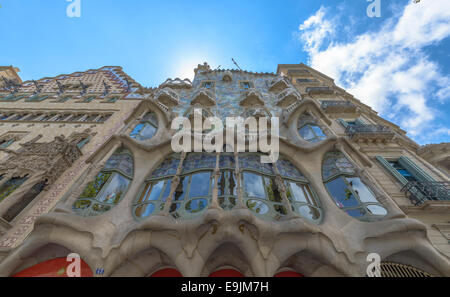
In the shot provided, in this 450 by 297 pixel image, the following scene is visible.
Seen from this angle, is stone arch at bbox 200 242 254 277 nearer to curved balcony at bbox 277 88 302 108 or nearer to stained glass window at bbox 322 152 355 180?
stained glass window at bbox 322 152 355 180

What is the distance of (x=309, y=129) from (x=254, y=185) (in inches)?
249

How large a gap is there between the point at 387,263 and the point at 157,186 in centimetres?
979

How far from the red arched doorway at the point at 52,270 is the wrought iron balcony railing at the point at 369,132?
15.6m

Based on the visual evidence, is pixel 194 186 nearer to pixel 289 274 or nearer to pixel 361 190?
pixel 289 274

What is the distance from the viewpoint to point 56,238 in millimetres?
5898

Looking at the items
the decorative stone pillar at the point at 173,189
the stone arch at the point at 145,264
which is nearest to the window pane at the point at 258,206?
the decorative stone pillar at the point at 173,189

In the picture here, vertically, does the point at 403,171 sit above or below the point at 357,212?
above

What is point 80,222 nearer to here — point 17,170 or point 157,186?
point 157,186

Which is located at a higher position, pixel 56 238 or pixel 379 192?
pixel 379 192

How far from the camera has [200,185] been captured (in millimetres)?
7867

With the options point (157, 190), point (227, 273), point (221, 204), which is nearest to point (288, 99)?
point (221, 204)

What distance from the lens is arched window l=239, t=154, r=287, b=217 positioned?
707 centimetres

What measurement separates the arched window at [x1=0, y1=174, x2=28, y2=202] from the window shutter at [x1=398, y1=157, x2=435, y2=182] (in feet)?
68.4
